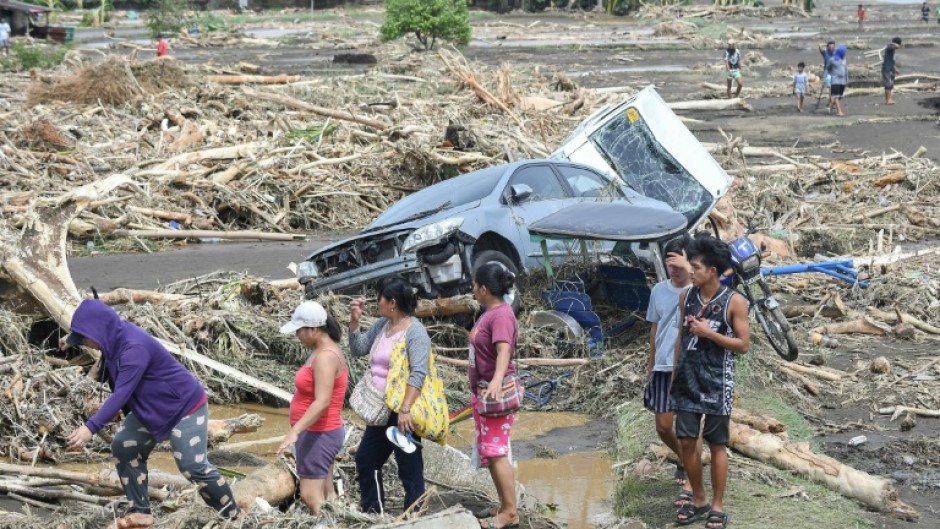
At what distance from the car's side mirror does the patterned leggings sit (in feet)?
19.2

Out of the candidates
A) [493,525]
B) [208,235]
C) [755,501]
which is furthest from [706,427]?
[208,235]

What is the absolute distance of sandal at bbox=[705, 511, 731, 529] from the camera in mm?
7000

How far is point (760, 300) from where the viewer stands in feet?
35.3

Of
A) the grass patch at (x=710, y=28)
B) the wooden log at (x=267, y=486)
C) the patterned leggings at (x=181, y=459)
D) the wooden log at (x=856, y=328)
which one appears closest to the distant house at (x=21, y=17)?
the grass patch at (x=710, y=28)

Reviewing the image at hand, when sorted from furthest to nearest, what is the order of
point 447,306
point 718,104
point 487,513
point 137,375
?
point 718,104
point 447,306
point 487,513
point 137,375

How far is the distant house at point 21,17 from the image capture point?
50.6 meters

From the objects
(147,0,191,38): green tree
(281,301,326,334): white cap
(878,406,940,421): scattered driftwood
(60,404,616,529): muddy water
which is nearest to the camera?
(281,301,326,334): white cap

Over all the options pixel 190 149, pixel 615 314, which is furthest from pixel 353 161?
pixel 615 314

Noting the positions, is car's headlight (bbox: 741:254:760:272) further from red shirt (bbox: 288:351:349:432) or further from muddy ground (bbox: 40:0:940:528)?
red shirt (bbox: 288:351:349:432)

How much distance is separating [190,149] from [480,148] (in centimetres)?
507

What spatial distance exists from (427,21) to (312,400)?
35567 millimetres

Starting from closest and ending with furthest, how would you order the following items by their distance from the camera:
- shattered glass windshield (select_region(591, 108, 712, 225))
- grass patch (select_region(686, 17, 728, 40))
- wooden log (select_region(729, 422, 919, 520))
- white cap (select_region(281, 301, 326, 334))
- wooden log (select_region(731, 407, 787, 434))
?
white cap (select_region(281, 301, 326, 334)) → wooden log (select_region(729, 422, 919, 520)) → wooden log (select_region(731, 407, 787, 434)) → shattered glass windshield (select_region(591, 108, 712, 225)) → grass patch (select_region(686, 17, 728, 40))

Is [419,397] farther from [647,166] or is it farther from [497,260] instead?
[647,166]

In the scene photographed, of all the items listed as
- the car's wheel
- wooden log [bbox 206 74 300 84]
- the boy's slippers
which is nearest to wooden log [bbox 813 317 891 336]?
the car's wheel
